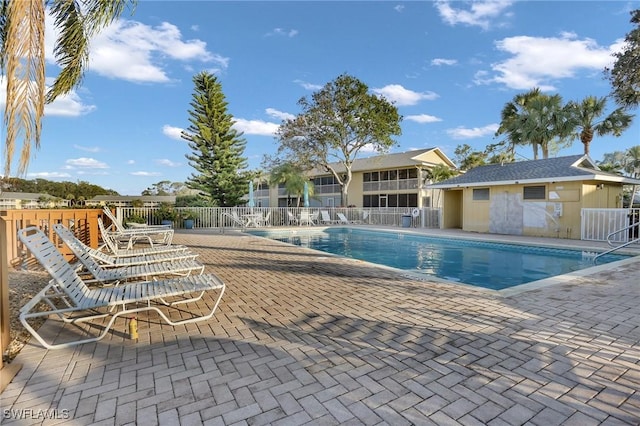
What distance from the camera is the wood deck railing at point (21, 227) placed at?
2.54 m

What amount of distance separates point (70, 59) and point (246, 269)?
4.63 metres

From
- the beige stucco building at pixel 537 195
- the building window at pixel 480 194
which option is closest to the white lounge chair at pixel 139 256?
the beige stucco building at pixel 537 195

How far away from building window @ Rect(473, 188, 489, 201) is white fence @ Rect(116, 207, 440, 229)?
280 centimetres

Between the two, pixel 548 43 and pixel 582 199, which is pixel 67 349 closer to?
pixel 582 199

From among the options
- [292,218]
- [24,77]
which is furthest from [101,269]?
[292,218]

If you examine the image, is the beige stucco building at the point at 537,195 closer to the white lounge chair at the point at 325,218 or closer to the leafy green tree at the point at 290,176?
the white lounge chair at the point at 325,218

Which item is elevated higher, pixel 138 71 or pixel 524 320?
pixel 138 71

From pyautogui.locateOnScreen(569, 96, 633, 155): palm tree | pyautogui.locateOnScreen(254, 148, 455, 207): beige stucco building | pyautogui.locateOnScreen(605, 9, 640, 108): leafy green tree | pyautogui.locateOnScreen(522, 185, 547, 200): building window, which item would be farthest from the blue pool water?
pyautogui.locateOnScreen(569, 96, 633, 155): palm tree

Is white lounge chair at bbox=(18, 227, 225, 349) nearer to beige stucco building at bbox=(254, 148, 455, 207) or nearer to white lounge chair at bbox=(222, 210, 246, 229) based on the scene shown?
white lounge chair at bbox=(222, 210, 246, 229)

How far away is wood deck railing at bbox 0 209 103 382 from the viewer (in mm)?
2537

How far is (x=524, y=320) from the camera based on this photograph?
11.5 ft

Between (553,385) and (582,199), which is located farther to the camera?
(582,199)

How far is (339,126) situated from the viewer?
23.2 metres

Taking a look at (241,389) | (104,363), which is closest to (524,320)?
(241,389)
